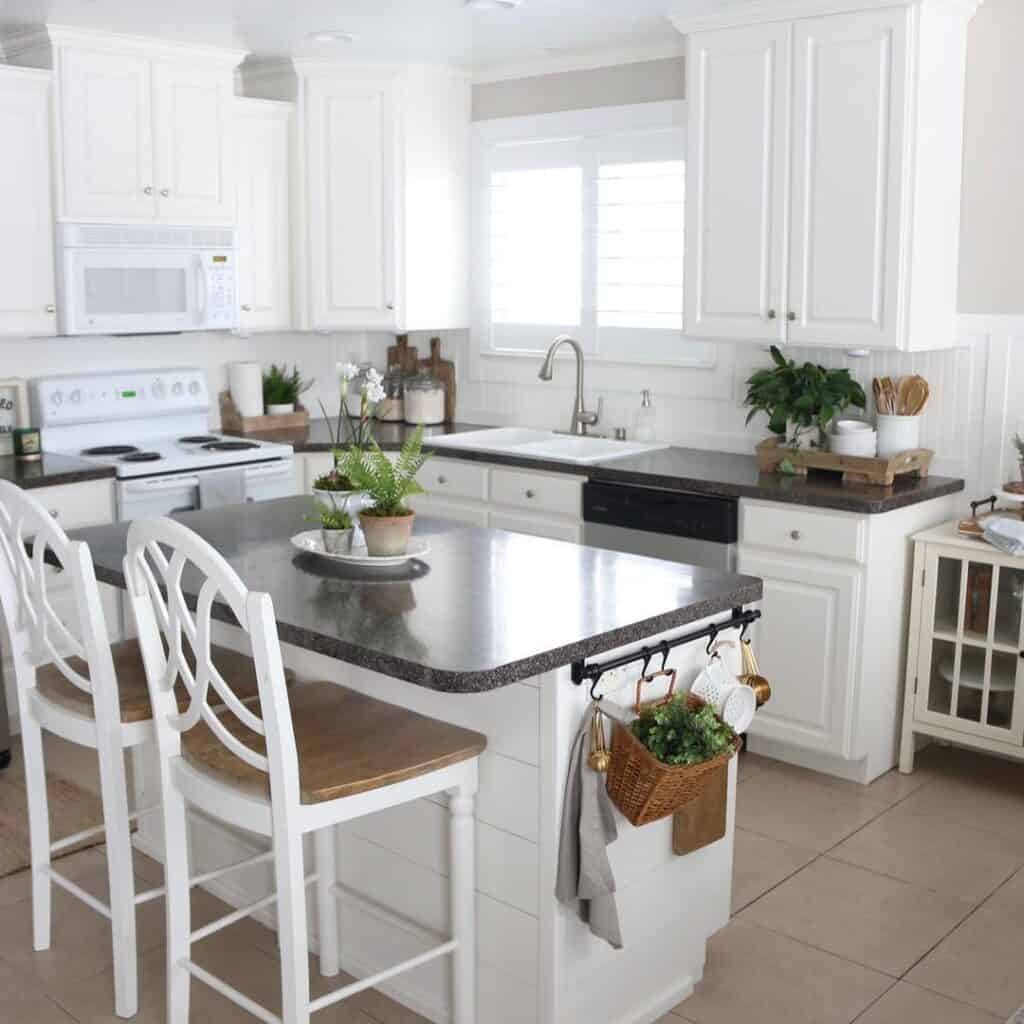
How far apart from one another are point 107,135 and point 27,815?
91.7 inches

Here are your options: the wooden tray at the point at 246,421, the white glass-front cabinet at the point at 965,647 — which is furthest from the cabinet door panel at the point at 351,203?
the white glass-front cabinet at the point at 965,647

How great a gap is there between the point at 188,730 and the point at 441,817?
0.54 m

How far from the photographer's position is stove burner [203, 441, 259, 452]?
16.0ft

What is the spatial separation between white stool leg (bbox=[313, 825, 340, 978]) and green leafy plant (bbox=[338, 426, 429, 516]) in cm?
72

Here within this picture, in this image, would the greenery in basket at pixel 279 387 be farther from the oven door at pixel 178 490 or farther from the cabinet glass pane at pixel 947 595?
the cabinet glass pane at pixel 947 595

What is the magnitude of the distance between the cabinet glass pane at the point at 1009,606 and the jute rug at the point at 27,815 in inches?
105

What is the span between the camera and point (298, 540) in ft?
9.86

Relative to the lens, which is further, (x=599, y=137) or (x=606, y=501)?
(x=599, y=137)

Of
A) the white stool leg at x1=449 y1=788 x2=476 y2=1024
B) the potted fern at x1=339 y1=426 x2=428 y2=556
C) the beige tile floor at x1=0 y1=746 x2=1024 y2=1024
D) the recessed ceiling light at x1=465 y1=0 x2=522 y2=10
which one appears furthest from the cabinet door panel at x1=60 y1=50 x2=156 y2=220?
the white stool leg at x1=449 y1=788 x2=476 y2=1024

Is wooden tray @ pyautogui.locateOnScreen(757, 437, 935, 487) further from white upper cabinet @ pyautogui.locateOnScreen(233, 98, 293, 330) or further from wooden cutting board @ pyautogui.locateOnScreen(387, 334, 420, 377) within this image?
white upper cabinet @ pyautogui.locateOnScreen(233, 98, 293, 330)

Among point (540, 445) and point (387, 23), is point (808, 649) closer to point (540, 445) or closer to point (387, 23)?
point (540, 445)

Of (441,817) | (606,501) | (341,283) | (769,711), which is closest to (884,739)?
(769,711)

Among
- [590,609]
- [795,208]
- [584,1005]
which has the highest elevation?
[795,208]

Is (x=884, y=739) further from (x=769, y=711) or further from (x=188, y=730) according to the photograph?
(x=188, y=730)
